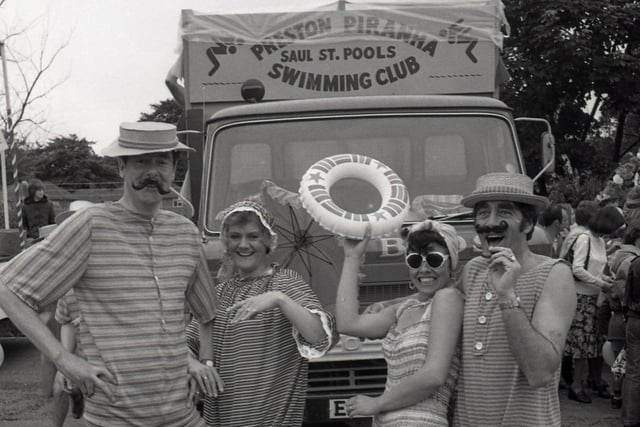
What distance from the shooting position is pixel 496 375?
2871mm

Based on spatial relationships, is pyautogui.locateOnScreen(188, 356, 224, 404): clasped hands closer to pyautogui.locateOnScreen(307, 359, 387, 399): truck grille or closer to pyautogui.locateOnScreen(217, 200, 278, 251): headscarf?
pyautogui.locateOnScreen(217, 200, 278, 251): headscarf

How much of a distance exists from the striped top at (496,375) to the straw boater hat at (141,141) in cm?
125

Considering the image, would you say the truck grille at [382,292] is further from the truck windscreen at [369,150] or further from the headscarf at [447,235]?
the headscarf at [447,235]

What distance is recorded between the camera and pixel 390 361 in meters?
3.09

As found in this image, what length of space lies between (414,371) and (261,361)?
0.71 metres

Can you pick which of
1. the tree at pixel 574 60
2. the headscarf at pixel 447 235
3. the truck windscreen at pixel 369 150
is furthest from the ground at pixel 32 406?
the tree at pixel 574 60

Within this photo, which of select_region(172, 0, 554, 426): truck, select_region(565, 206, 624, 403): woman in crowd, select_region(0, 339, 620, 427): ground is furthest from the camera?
select_region(565, 206, 624, 403): woman in crowd

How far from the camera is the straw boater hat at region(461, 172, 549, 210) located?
9.78 feet

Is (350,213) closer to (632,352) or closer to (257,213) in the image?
(257,213)

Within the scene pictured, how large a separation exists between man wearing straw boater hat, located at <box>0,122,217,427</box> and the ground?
184 inches

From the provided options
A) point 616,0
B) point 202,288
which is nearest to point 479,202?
point 202,288

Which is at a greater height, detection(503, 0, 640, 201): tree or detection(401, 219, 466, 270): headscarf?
detection(401, 219, 466, 270): headscarf

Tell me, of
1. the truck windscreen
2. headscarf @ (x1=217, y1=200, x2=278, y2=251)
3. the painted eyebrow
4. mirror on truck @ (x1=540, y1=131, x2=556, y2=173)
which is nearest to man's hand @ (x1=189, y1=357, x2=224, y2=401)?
headscarf @ (x1=217, y1=200, x2=278, y2=251)

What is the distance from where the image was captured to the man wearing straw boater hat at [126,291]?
2.89m
